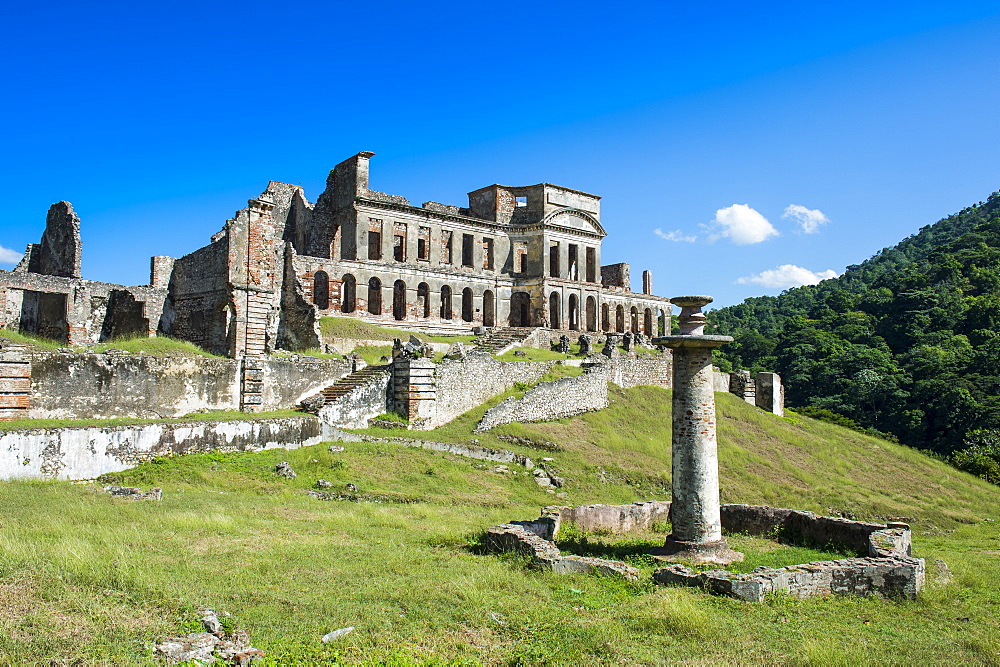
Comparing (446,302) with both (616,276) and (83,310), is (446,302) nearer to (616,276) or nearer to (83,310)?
(616,276)

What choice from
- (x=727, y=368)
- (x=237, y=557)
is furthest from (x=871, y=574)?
(x=727, y=368)

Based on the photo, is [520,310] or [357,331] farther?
[520,310]

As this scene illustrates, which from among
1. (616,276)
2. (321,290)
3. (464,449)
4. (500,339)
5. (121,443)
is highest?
(616,276)

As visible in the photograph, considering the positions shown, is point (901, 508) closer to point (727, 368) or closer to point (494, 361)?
point (494, 361)

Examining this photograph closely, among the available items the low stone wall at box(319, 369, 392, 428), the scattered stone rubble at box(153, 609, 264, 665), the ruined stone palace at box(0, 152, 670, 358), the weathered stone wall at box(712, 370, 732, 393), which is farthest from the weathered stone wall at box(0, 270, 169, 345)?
the weathered stone wall at box(712, 370, 732, 393)

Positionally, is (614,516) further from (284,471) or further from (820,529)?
(284,471)

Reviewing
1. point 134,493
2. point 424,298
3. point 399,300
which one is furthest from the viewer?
point 424,298

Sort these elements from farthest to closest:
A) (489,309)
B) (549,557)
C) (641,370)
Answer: (489,309) < (641,370) < (549,557)

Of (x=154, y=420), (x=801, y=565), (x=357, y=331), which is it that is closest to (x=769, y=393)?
(x=357, y=331)

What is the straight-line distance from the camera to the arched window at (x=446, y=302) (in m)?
44.4

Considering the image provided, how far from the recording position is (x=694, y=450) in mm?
12062

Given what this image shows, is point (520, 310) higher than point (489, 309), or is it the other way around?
point (520, 310)

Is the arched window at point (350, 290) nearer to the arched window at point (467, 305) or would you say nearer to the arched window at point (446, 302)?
the arched window at point (446, 302)

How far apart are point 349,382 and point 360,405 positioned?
4.50 feet
